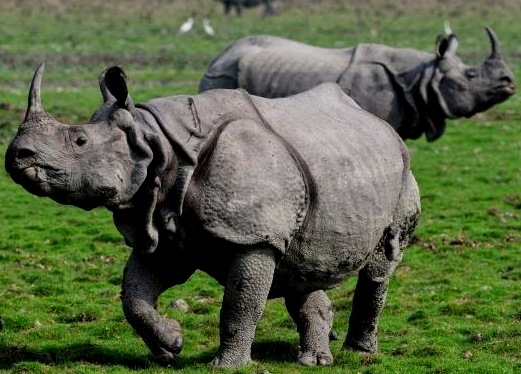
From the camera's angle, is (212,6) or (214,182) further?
(212,6)

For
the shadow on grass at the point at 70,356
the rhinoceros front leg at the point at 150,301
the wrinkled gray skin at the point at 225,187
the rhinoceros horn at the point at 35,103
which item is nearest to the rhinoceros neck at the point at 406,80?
the wrinkled gray skin at the point at 225,187

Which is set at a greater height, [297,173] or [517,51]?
[297,173]

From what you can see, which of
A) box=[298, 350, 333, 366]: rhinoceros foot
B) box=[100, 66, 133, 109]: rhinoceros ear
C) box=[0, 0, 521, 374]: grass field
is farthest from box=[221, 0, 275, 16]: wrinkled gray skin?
box=[100, 66, 133, 109]: rhinoceros ear

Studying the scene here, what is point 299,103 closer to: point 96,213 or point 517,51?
point 96,213

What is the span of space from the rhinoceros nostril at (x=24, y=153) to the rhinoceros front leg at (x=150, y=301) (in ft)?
3.70

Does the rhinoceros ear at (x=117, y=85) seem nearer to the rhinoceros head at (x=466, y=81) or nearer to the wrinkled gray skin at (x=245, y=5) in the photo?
the rhinoceros head at (x=466, y=81)

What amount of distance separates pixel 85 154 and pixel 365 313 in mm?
2658

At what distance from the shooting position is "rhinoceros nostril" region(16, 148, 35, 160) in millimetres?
7824

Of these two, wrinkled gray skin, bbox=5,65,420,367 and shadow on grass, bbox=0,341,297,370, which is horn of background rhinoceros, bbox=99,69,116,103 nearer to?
wrinkled gray skin, bbox=5,65,420,367

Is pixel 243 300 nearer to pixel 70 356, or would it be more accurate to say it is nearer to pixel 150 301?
pixel 150 301

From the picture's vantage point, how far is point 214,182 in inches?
324

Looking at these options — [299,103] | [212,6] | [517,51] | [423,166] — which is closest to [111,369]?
[299,103]

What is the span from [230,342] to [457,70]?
944 cm

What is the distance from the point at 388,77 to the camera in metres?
16.6
